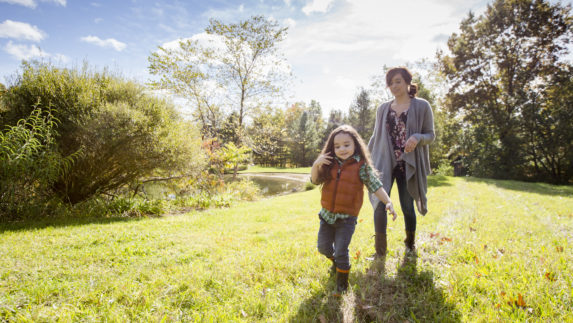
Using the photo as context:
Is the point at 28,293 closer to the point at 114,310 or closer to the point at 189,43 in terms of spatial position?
the point at 114,310

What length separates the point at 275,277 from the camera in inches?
102

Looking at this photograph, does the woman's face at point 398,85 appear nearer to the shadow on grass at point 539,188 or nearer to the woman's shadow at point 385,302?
the woman's shadow at point 385,302

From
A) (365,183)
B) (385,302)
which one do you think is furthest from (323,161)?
(385,302)

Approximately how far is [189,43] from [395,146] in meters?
12.3

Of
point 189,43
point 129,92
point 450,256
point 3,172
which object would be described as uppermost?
point 189,43

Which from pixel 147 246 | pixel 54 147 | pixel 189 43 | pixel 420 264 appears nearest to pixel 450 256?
pixel 420 264

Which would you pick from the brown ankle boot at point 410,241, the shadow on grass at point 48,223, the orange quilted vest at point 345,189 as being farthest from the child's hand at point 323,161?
the shadow on grass at point 48,223

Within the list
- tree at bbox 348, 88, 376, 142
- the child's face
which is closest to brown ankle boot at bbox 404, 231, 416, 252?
the child's face

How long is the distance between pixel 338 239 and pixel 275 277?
0.82 meters

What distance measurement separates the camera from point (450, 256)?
2.99 meters

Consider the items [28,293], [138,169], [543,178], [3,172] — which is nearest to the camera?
[28,293]

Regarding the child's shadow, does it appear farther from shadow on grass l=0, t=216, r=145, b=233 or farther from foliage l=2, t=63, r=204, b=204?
foliage l=2, t=63, r=204, b=204

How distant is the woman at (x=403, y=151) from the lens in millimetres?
2908

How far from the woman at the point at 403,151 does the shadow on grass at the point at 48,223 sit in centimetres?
520
